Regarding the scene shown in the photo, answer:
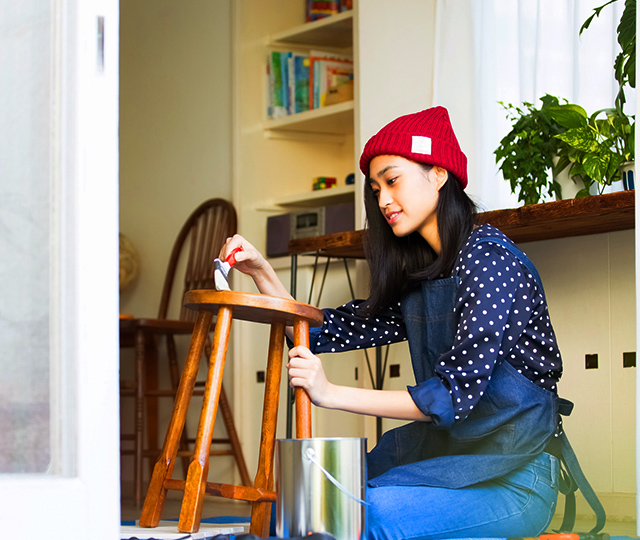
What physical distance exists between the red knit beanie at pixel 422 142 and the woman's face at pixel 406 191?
0.06 ft

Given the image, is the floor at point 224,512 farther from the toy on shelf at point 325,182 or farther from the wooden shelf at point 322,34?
→ the wooden shelf at point 322,34

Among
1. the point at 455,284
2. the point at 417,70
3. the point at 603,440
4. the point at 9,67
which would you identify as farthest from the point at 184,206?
the point at 9,67

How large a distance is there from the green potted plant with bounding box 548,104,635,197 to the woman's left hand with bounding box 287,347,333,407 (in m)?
1.08

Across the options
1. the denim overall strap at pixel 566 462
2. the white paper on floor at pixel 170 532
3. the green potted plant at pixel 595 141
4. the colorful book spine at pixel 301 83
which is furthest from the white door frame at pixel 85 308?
the colorful book spine at pixel 301 83

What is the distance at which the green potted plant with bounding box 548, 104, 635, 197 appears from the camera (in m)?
2.14

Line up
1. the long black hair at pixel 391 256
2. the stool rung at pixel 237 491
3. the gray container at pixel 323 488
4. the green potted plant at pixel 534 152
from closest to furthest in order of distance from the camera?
the gray container at pixel 323 488, the stool rung at pixel 237 491, the long black hair at pixel 391 256, the green potted plant at pixel 534 152

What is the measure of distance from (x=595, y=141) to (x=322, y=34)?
61.2 inches

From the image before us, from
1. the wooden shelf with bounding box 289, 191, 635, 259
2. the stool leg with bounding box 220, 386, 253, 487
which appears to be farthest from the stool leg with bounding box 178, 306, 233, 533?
the stool leg with bounding box 220, 386, 253, 487

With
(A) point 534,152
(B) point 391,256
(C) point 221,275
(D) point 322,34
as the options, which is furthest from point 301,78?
(C) point 221,275

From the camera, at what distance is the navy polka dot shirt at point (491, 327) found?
53.8 inches

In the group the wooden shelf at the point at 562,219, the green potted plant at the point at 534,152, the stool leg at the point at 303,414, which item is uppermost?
the green potted plant at the point at 534,152

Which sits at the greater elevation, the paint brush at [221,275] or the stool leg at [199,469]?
the paint brush at [221,275]

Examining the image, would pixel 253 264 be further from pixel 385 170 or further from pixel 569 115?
pixel 569 115

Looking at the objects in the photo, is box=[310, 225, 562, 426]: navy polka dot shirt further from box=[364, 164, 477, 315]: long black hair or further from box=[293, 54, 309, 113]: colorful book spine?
box=[293, 54, 309, 113]: colorful book spine
